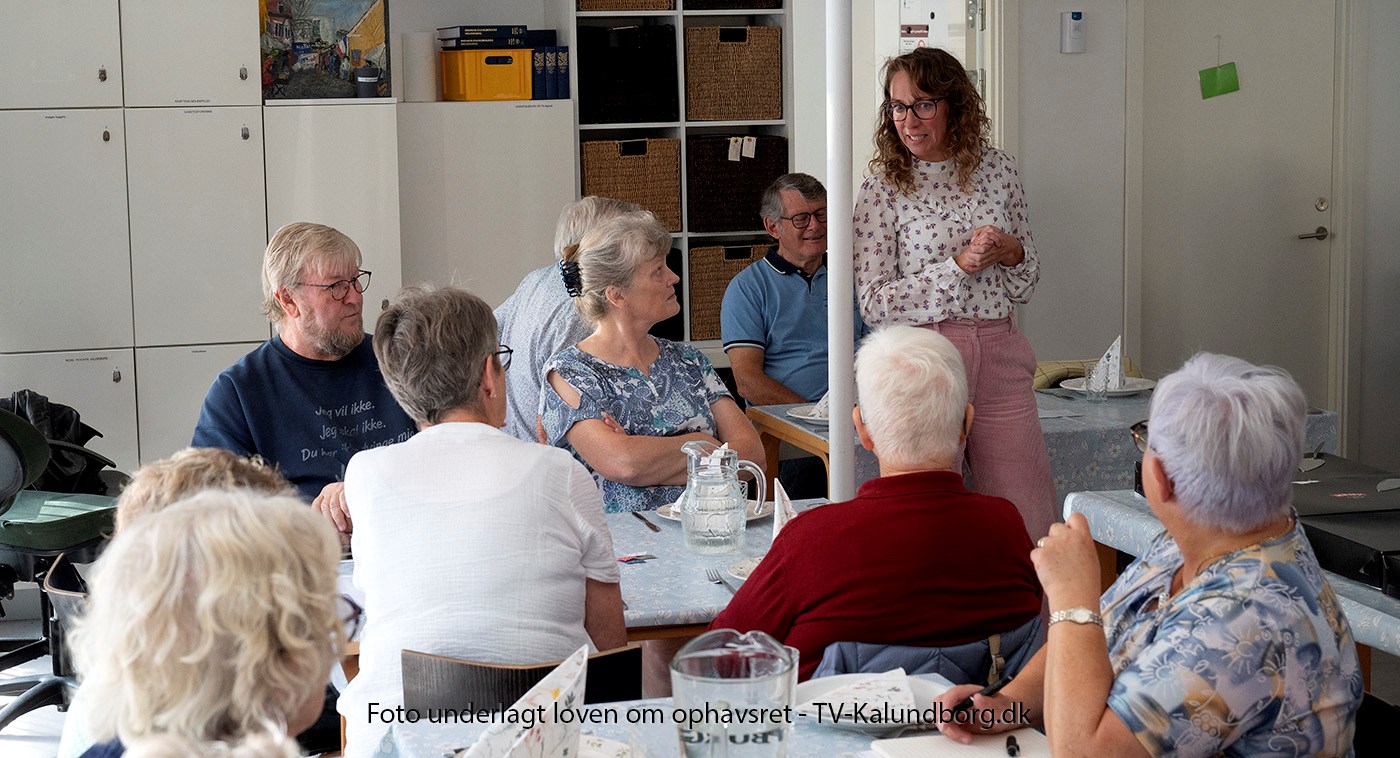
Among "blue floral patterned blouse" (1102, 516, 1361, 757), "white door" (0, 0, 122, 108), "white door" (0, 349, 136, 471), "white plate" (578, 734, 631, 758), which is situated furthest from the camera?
"white door" (0, 349, 136, 471)

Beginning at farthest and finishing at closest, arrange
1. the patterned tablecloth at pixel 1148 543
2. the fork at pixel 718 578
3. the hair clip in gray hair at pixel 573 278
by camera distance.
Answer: the hair clip in gray hair at pixel 573 278 < the fork at pixel 718 578 < the patterned tablecloth at pixel 1148 543

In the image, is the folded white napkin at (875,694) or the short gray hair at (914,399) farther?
the short gray hair at (914,399)

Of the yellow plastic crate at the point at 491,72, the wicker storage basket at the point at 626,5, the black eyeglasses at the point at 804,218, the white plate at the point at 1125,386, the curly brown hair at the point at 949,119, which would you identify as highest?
the wicker storage basket at the point at 626,5

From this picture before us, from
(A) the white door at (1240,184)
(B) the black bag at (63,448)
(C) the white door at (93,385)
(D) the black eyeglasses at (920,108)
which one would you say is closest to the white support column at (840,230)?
(D) the black eyeglasses at (920,108)

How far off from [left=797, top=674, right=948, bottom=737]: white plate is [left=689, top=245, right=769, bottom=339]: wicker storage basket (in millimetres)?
3628

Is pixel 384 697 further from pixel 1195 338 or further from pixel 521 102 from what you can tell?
pixel 1195 338

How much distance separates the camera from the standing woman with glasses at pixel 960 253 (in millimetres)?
3117

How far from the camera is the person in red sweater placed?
1726 millimetres

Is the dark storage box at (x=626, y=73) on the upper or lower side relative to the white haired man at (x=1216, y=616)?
upper

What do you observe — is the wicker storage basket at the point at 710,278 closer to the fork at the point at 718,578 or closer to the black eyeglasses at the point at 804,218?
the black eyeglasses at the point at 804,218

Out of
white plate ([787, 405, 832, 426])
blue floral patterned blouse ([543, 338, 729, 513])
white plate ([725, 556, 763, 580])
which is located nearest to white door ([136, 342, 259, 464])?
white plate ([787, 405, 832, 426])

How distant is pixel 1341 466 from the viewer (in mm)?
2219

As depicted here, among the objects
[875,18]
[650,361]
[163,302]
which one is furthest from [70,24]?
[875,18]

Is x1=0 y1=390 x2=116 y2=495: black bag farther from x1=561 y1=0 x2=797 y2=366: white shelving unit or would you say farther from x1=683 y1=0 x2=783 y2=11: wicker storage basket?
x1=683 y1=0 x2=783 y2=11: wicker storage basket
